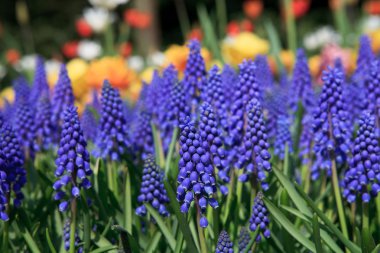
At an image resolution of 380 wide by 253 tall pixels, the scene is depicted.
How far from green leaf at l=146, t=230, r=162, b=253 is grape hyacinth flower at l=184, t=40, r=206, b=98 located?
127 centimetres

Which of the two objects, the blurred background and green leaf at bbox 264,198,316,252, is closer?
green leaf at bbox 264,198,316,252

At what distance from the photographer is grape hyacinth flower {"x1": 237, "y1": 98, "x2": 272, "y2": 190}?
3529 millimetres

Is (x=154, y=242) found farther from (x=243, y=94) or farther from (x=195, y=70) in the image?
(x=195, y=70)

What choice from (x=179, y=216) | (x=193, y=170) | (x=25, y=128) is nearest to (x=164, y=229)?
(x=179, y=216)

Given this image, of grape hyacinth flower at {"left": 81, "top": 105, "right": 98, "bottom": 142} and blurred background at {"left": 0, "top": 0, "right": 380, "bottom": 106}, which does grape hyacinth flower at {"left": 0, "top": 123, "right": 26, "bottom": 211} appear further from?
blurred background at {"left": 0, "top": 0, "right": 380, "bottom": 106}

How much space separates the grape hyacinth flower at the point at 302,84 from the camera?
501 cm

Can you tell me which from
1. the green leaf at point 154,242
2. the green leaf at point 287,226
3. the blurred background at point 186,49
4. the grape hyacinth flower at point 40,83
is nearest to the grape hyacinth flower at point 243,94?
the green leaf at point 287,226

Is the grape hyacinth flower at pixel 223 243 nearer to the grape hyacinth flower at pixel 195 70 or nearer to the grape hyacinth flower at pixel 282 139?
the grape hyacinth flower at pixel 282 139

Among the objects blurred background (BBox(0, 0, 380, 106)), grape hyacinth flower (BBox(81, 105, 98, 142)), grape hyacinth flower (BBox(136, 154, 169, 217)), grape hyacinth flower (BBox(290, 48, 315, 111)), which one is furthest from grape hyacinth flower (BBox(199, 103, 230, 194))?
blurred background (BBox(0, 0, 380, 106))

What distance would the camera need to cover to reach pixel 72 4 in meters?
23.3

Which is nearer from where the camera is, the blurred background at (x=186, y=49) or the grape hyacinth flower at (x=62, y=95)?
the grape hyacinth flower at (x=62, y=95)

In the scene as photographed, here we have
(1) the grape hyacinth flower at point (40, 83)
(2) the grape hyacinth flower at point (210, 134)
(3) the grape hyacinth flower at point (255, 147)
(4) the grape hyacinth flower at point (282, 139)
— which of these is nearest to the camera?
(2) the grape hyacinth flower at point (210, 134)

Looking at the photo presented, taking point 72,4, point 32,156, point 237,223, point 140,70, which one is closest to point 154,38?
point 72,4

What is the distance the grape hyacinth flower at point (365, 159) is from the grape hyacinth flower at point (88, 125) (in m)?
2.29
